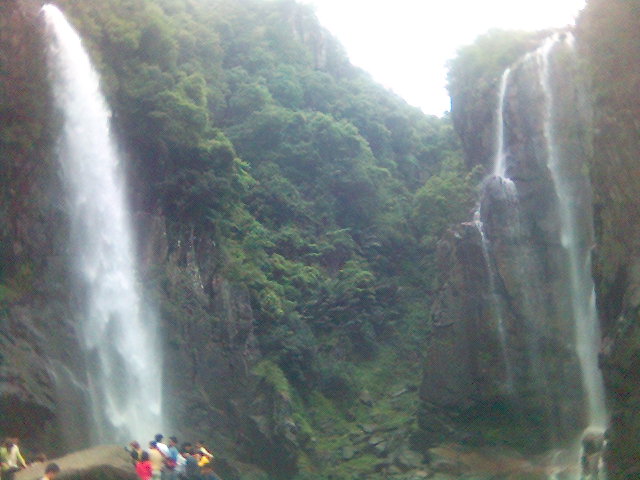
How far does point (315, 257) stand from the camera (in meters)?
33.6

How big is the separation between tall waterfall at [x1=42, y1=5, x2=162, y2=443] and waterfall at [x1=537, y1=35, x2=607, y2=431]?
13242 millimetres

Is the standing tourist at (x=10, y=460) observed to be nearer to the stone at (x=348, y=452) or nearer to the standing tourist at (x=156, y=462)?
the standing tourist at (x=156, y=462)

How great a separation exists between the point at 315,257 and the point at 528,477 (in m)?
14.0

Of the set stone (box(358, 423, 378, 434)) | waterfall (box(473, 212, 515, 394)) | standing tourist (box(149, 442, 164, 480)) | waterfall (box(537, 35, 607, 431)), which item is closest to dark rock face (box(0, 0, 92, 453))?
standing tourist (box(149, 442, 164, 480))

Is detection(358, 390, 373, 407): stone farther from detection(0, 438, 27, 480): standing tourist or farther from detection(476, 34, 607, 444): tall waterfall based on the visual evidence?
detection(0, 438, 27, 480): standing tourist

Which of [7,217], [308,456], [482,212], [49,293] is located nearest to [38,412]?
[49,293]

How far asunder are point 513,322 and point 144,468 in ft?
51.4

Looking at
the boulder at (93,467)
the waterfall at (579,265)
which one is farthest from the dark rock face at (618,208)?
the boulder at (93,467)

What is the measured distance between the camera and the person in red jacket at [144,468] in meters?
13.5

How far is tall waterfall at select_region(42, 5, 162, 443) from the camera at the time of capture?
67.7ft

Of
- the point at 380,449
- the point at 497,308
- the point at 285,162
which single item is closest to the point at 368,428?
the point at 380,449

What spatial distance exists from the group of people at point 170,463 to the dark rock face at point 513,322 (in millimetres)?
13091

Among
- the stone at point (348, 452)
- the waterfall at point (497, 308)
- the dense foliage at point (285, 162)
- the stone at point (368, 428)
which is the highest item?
the dense foliage at point (285, 162)

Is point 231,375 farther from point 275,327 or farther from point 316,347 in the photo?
point 316,347
